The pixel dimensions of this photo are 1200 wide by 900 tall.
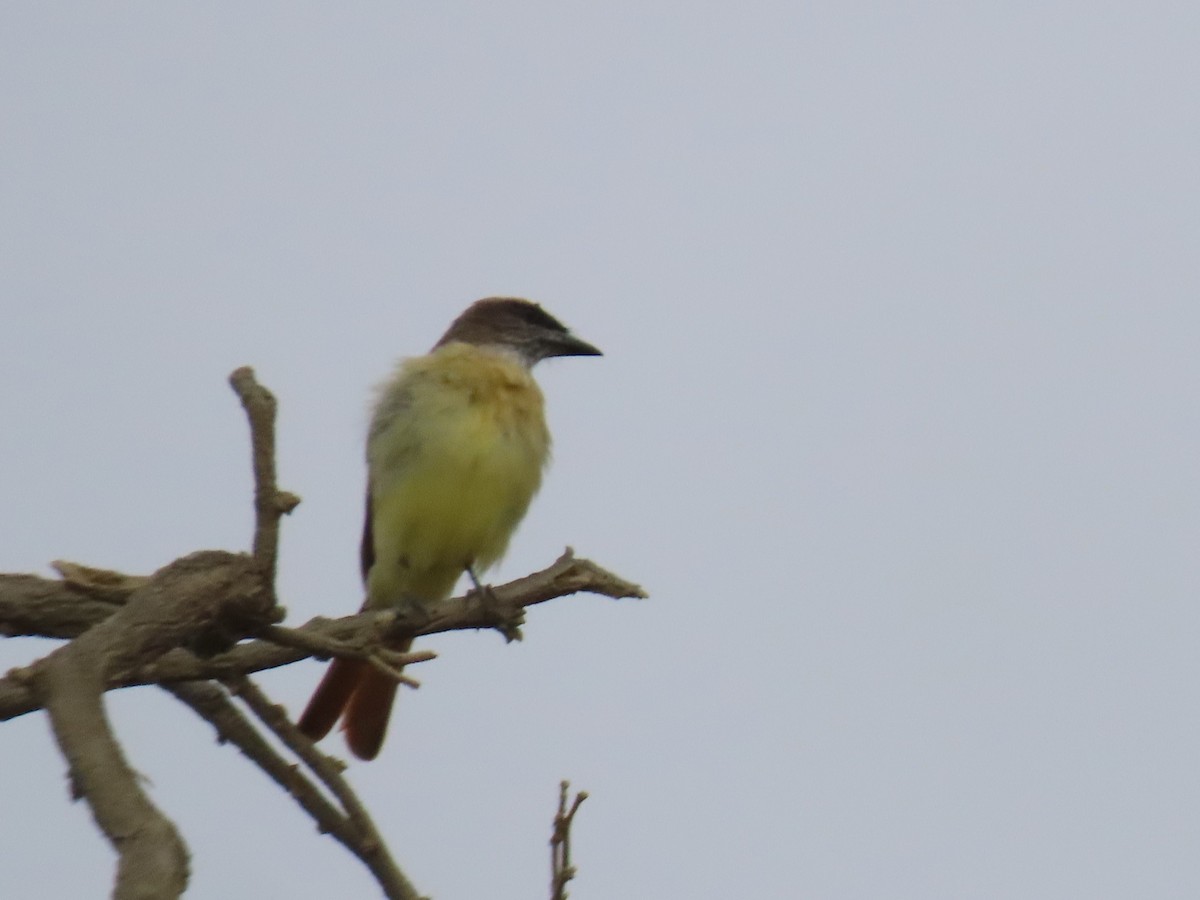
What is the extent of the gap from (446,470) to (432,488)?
0.24 feet

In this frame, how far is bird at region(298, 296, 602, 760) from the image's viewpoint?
5824mm

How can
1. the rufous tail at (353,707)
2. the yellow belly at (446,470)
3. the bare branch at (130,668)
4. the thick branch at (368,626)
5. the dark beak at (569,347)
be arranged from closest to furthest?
the bare branch at (130,668) < the thick branch at (368,626) < the rufous tail at (353,707) < the yellow belly at (446,470) < the dark beak at (569,347)

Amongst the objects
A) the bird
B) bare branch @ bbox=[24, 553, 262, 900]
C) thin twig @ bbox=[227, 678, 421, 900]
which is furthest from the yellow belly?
bare branch @ bbox=[24, 553, 262, 900]

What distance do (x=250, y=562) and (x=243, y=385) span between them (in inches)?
13.0

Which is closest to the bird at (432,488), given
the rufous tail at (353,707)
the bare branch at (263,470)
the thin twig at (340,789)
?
the rufous tail at (353,707)

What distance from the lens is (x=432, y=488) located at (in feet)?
19.4

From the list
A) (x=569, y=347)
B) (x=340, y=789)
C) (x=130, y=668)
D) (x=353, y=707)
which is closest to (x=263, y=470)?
(x=130, y=668)

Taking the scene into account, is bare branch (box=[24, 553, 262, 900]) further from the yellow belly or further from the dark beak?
the dark beak

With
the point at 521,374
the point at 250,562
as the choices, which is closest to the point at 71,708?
the point at 250,562

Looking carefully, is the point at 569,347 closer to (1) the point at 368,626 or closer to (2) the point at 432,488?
(2) the point at 432,488

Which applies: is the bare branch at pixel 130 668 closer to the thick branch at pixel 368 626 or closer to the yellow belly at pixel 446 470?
the thick branch at pixel 368 626

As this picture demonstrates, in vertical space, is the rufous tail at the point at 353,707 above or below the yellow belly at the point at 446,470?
below

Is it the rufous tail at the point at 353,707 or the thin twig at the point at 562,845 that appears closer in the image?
the thin twig at the point at 562,845

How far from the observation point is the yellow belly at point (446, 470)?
19.5 feet
